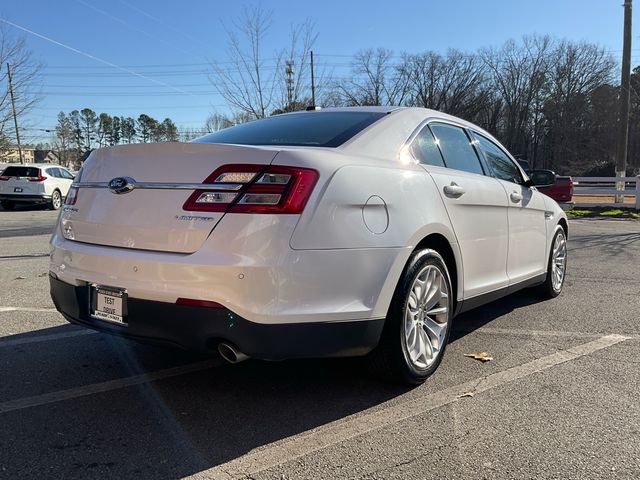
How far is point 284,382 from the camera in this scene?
3385mm

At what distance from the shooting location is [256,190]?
2.58m

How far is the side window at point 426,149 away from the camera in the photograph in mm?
3533

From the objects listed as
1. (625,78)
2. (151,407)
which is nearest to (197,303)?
Result: (151,407)

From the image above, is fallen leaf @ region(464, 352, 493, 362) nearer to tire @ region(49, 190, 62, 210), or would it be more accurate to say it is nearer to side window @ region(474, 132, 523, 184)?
side window @ region(474, 132, 523, 184)

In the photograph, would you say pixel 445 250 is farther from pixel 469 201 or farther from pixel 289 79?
pixel 289 79

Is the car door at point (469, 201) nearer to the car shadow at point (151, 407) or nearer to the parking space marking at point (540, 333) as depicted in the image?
the parking space marking at point (540, 333)

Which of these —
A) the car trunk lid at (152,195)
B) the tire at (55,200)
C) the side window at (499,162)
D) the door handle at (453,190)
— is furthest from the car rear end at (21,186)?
the door handle at (453,190)

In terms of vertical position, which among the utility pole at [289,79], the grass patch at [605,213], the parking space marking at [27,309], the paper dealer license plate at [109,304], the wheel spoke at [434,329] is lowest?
the grass patch at [605,213]

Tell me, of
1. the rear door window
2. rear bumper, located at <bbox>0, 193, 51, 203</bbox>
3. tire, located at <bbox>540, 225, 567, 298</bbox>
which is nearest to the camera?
tire, located at <bbox>540, 225, 567, 298</bbox>

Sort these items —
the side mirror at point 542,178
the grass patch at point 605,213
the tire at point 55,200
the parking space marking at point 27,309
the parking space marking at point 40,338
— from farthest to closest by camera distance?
the tire at point 55,200
the grass patch at point 605,213
the side mirror at point 542,178
the parking space marking at point 27,309
the parking space marking at point 40,338

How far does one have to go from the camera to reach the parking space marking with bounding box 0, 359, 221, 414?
2979 mm

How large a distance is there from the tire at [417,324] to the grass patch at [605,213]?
14.8 meters

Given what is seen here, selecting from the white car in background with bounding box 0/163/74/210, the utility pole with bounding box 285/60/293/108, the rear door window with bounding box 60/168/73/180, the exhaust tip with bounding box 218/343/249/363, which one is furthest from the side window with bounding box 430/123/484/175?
the rear door window with bounding box 60/168/73/180

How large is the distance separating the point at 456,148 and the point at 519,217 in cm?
100
